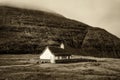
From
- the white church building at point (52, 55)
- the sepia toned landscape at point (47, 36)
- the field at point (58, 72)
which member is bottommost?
the field at point (58, 72)

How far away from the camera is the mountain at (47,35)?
152 metres

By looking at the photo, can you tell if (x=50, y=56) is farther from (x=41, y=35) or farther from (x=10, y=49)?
(x=41, y=35)

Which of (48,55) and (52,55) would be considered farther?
(48,55)

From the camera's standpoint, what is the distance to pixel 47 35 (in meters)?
172

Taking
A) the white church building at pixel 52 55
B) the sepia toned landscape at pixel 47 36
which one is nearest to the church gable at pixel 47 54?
the white church building at pixel 52 55

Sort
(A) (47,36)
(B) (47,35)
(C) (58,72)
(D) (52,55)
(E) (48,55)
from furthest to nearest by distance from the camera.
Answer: (B) (47,35) → (A) (47,36) → (E) (48,55) → (D) (52,55) → (C) (58,72)

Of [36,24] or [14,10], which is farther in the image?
[14,10]

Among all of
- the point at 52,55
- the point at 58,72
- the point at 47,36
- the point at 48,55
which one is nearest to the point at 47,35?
the point at 47,36

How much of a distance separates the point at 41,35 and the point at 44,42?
986cm

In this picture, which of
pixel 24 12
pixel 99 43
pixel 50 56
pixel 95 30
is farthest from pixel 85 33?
pixel 50 56

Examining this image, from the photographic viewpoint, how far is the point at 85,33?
623 ft

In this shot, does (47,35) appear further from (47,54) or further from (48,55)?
(48,55)

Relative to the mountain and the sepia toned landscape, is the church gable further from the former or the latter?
the mountain

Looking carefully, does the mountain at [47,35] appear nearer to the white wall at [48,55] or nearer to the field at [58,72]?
the white wall at [48,55]
